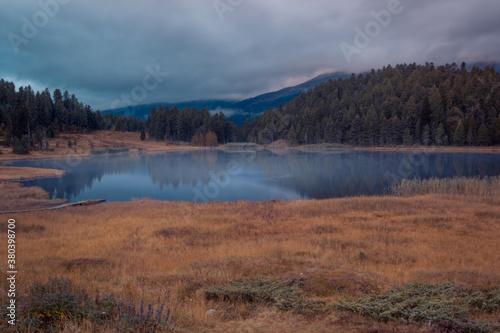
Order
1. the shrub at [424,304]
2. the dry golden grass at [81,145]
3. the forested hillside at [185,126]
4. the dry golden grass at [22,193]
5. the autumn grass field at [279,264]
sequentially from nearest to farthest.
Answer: the shrub at [424,304] → the autumn grass field at [279,264] → the dry golden grass at [22,193] → the dry golden grass at [81,145] → the forested hillside at [185,126]

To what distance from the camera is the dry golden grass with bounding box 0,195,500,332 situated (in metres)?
7.86

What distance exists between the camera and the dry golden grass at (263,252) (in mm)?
7859

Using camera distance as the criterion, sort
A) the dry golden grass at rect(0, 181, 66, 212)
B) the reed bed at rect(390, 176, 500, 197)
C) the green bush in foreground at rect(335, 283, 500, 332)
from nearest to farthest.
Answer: the green bush in foreground at rect(335, 283, 500, 332) < the dry golden grass at rect(0, 181, 66, 212) < the reed bed at rect(390, 176, 500, 197)

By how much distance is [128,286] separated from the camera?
29.4ft

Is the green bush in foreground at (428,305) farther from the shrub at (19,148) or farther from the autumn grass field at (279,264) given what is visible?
the shrub at (19,148)

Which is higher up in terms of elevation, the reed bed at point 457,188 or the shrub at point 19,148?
the shrub at point 19,148

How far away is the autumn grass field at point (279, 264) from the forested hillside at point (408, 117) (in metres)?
104

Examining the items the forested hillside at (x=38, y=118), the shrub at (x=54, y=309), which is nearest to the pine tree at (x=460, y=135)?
the shrub at (x=54, y=309)

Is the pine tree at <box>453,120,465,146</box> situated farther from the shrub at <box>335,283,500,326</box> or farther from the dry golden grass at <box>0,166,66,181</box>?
the shrub at <box>335,283,500,326</box>

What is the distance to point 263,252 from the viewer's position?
13195 millimetres

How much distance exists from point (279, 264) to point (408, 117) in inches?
5117

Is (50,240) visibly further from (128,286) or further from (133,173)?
(133,173)

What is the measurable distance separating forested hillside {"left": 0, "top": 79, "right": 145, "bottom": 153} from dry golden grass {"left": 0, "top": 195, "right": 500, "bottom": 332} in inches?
3435

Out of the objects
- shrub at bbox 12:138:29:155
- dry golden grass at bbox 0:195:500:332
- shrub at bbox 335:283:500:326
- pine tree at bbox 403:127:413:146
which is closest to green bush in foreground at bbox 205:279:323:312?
dry golden grass at bbox 0:195:500:332
